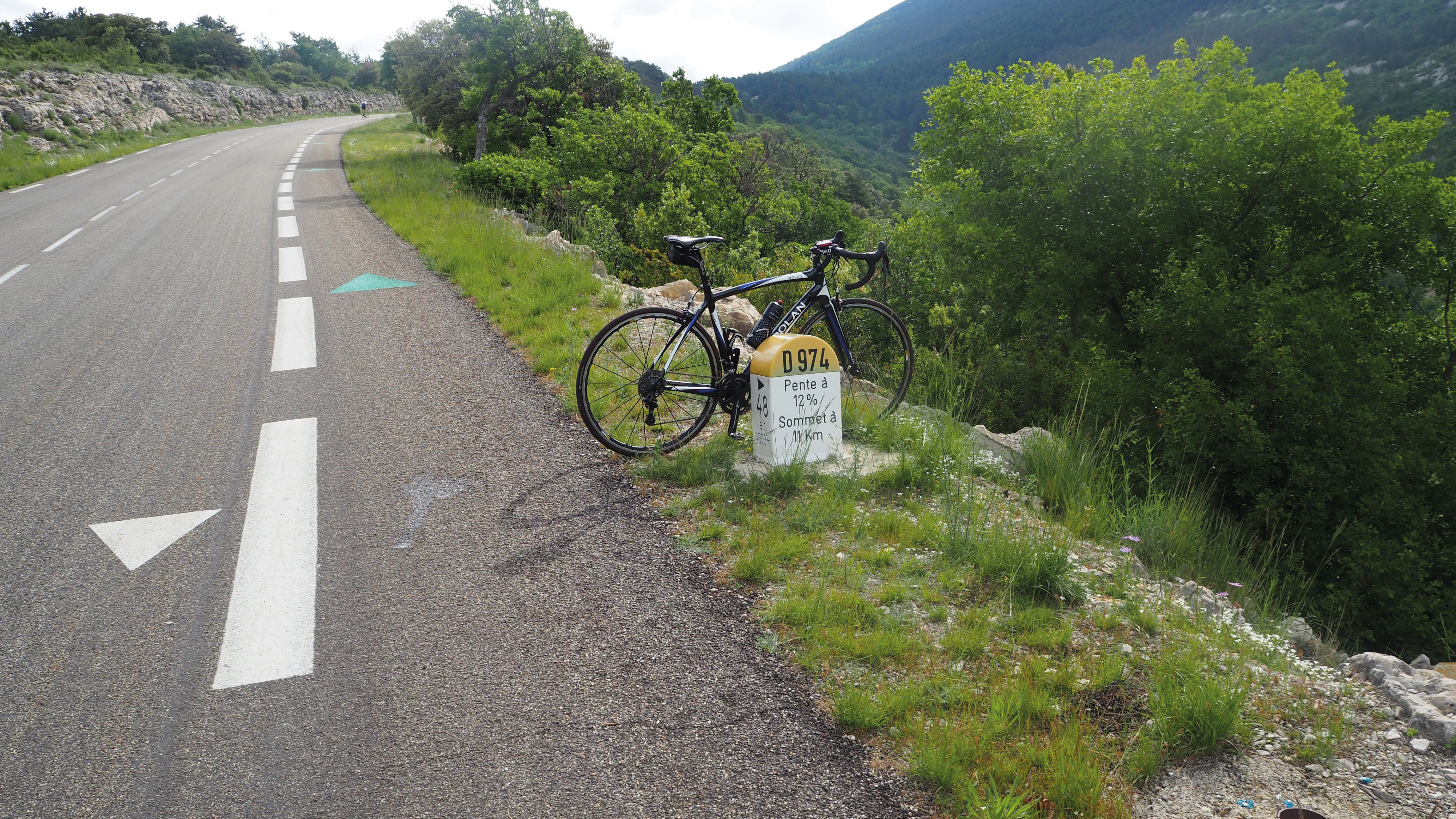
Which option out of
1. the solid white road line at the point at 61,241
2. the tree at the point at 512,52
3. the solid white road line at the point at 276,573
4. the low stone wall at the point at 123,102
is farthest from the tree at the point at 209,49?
the solid white road line at the point at 276,573

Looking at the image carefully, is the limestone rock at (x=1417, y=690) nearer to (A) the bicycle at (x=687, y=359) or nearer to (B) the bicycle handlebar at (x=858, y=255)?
(A) the bicycle at (x=687, y=359)

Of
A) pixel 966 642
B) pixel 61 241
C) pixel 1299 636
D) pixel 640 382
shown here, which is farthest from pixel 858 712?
pixel 61 241

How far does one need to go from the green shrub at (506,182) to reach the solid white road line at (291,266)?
4.66 meters

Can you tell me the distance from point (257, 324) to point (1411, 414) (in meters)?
14.2

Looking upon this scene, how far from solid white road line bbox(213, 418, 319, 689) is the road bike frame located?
205 centimetres

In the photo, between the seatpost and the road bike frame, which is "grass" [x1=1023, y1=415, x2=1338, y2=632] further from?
the seatpost

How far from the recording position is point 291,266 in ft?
31.7

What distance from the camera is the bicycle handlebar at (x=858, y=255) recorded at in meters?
4.73

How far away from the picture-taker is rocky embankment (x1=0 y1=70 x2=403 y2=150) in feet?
84.6

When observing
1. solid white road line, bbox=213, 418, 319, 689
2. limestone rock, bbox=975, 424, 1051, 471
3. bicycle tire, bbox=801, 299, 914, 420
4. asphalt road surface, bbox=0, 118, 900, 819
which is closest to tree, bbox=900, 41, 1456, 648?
limestone rock, bbox=975, 424, 1051, 471

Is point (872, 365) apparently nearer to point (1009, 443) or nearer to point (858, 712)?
point (1009, 443)

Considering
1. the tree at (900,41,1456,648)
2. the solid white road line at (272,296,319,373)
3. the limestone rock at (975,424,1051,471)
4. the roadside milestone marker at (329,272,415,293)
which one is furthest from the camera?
the tree at (900,41,1456,648)

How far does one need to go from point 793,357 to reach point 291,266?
27.0 feet

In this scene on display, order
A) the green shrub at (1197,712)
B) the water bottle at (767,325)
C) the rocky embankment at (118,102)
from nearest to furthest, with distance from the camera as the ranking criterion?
the green shrub at (1197,712)
the water bottle at (767,325)
the rocky embankment at (118,102)
